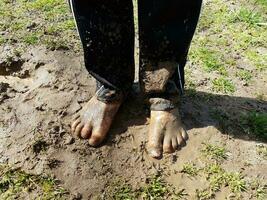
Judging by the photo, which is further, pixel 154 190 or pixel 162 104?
pixel 162 104

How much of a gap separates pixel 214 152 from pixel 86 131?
655 millimetres

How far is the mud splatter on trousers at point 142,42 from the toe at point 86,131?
156mm

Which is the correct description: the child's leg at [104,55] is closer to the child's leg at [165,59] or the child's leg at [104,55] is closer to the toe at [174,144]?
the child's leg at [165,59]

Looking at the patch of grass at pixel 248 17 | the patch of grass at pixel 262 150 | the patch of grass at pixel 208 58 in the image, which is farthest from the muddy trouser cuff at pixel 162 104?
the patch of grass at pixel 248 17

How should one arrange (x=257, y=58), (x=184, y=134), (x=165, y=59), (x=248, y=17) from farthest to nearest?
(x=248, y=17)
(x=257, y=58)
(x=184, y=134)
(x=165, y=59)

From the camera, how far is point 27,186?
7.32 feet

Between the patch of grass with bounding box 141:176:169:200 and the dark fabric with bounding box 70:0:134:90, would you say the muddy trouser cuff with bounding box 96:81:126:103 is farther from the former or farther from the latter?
the patch of grass with bounding box 141:176:169:200

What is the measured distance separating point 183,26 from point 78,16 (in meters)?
0.46

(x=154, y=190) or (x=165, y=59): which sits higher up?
(x=165, y=59)

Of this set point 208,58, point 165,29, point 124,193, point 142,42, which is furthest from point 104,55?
point 208,58

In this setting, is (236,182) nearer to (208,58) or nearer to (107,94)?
(107,94)

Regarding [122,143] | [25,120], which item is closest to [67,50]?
[25,120]

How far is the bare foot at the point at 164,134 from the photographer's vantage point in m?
2.37

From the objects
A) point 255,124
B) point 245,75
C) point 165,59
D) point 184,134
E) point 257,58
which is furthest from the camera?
point 257,58
